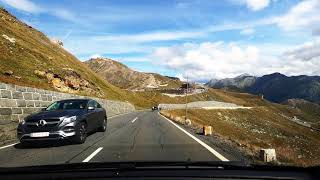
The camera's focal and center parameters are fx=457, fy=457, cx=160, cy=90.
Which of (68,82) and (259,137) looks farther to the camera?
(68,82)

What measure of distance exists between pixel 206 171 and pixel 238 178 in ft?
1.12

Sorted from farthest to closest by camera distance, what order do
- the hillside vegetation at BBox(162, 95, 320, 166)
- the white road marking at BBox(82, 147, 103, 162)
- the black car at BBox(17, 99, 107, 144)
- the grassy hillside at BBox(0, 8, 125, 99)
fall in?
1. the grassy hillside at BBox(0, 8, 125, 99)
2. the hillside vegetation at BBox(162, 95, 320, 166)
3. the black car at BBox(17, 99, 107, 144)
4. the white road marking at BBox(82, 147, 103, 162)

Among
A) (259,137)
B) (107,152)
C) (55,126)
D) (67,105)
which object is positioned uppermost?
(67,105)

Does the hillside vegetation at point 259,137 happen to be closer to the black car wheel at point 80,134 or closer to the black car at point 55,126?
the black car wheel at point 80,134

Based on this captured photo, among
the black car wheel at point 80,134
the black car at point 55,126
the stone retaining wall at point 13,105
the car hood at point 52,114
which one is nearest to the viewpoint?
the black car at point 55,126

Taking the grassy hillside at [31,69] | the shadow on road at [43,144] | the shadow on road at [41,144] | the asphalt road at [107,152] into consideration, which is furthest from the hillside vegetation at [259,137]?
the grassy hillside at [31,69]

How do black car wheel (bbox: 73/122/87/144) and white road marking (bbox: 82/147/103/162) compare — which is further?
black car wheel (bbox: 73/122/87/144)

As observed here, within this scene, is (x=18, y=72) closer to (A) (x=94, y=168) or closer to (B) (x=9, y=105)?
(B) (x=9, y=105)

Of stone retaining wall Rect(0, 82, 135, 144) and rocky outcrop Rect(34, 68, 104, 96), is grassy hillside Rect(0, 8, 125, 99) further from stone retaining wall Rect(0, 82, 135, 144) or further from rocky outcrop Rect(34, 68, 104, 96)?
stone retaining wall Rect(0, 82, 135, 144)

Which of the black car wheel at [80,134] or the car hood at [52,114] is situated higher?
the car hood at [52,114]

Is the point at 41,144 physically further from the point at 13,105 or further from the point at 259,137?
the point at 259,137

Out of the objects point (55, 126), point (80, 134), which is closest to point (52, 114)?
point (55, 126)

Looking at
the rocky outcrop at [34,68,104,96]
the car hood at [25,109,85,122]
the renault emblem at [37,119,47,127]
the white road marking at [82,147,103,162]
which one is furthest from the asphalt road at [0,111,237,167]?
the rocky outcrop at [34,68,104,96]

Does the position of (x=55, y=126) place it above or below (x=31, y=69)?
below
